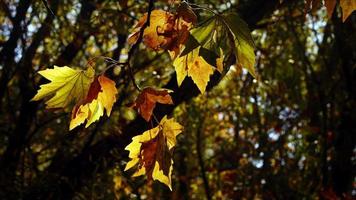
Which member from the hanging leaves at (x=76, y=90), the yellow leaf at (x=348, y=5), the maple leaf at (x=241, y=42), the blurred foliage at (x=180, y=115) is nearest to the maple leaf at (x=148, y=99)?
the hanging leaves at (x=76, y=90)

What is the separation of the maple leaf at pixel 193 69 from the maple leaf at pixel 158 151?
0.65 ft

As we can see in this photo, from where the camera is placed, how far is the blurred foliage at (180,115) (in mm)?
3170

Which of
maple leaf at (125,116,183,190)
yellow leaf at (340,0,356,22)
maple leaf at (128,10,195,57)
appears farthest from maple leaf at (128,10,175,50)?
yellow leaf at (340,0,356,22)

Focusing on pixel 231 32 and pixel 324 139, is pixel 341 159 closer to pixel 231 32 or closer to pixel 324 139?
pixel 324 139

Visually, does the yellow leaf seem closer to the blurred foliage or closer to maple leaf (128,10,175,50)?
maple leaf (128,10,175,50)

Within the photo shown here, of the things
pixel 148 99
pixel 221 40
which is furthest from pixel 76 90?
pixel 221 40

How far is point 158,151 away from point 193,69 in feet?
0.97

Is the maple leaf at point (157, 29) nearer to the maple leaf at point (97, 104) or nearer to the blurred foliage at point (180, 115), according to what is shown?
the maple leaf at point (97, 104)

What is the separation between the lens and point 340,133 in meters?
3.93

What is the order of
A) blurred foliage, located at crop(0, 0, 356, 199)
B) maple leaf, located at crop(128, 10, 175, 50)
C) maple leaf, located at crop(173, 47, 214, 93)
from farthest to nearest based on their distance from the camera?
blurred foliage, located at crop(0, 0, 356, 199) → maple leaf, located at crop(128, 10, 175, 50) → maple leaf, located at crop(173, 47, 214, 93)

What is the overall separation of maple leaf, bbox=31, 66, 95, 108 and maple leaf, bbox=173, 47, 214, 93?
288 millimetres

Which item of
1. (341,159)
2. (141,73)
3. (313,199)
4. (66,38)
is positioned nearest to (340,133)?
(341,159)

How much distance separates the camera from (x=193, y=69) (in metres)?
1.42

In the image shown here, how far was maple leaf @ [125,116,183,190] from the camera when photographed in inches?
58.0
